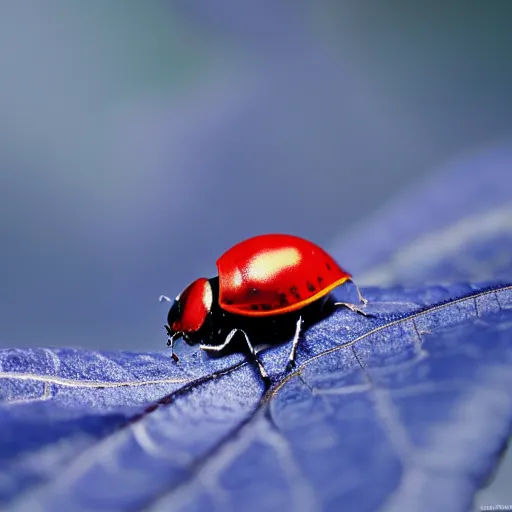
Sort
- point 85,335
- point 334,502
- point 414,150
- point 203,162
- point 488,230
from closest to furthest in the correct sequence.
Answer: point 334,502 → point 488,230 → point 85,335 → point 203,162 → point 414,150

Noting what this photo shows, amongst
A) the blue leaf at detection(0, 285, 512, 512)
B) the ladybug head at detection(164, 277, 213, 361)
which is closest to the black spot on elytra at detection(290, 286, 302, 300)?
the ladybug head at detection(164, 277, 213, 361)

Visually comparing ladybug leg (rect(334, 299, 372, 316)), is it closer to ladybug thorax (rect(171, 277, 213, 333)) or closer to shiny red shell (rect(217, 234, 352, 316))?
shiny red shell (rect(217, 234, 352, 316))

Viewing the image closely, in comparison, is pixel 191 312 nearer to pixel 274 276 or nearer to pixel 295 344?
pixel 274 276

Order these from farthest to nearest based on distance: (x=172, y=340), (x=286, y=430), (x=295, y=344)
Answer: (x=172, y=340) < (x=295, y=344) < (x=286, y=430)

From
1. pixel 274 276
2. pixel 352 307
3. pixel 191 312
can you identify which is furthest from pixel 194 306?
pixel 352 307

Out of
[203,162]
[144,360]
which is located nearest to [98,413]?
[144,360]

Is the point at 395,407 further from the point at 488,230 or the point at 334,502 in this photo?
the point at 488,230
